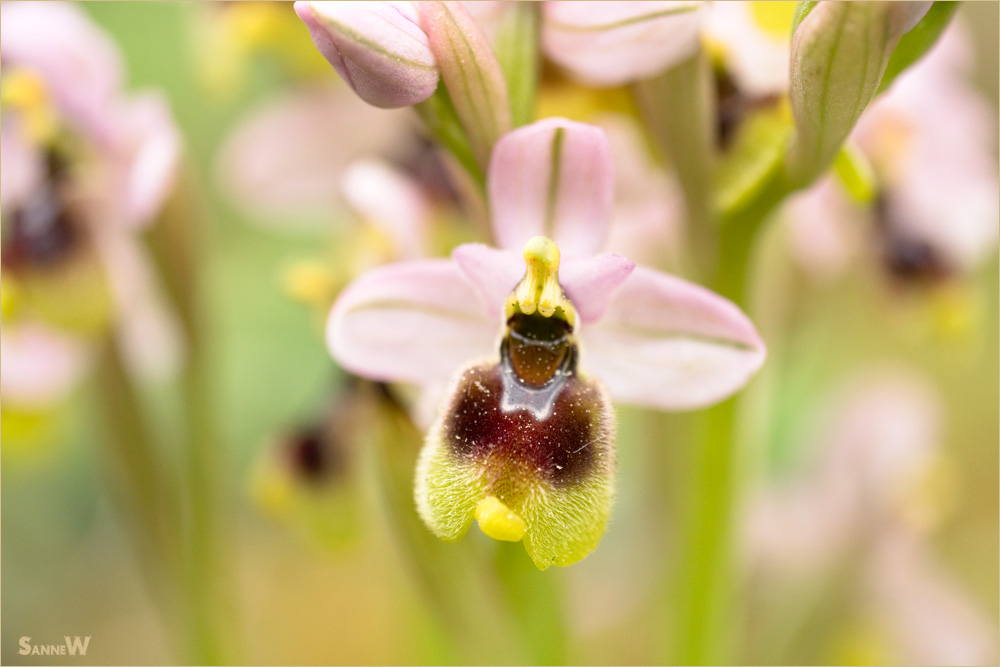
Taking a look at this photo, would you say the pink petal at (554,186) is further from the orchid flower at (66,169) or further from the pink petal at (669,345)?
the orchid flower at (66,169)

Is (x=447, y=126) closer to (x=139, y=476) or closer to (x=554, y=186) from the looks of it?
(x=554, y=186)

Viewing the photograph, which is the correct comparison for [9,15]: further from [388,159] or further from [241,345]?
[241,345]

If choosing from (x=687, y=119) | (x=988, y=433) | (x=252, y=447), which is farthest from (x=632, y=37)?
(x=988, y=433)

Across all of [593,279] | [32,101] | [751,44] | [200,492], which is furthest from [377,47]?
[200,492]

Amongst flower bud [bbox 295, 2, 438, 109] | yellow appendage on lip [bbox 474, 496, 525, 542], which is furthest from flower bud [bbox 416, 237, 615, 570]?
flower bud [bbox 295, 2, 438, 109]

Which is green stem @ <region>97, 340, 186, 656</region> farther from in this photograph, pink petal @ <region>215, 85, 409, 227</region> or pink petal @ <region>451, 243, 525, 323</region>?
pink petal @ <region>451, 243, 525, 323</region>

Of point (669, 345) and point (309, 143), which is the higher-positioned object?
point (309, 143)

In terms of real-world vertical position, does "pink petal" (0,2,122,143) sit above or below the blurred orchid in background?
above
